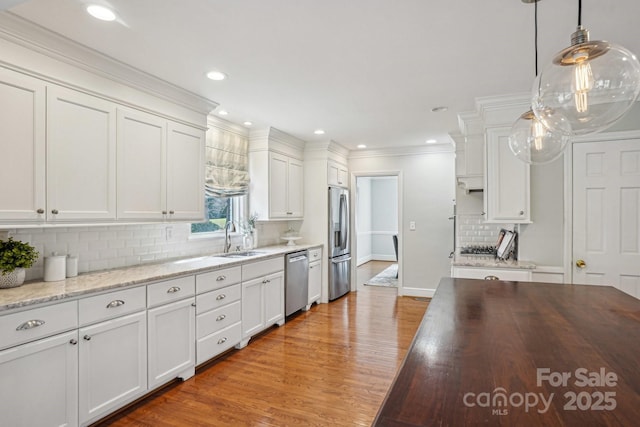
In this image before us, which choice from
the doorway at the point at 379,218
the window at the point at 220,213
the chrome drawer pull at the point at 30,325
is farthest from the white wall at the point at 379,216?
the chrome drawer pull at the point at 30,325

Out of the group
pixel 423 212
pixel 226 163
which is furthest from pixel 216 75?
pixel 423 212

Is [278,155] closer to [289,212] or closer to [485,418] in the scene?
[289,212]

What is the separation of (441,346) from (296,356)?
230 centimetres

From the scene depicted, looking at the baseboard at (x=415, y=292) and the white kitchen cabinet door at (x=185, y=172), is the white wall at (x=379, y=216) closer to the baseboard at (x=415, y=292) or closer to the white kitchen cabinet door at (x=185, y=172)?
the baseboard at (x=415, y=292)

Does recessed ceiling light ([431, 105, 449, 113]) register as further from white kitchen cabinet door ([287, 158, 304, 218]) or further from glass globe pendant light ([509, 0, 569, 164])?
white kitchen cabinet door ([287, 158, 304, 218])

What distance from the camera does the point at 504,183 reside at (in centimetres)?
335

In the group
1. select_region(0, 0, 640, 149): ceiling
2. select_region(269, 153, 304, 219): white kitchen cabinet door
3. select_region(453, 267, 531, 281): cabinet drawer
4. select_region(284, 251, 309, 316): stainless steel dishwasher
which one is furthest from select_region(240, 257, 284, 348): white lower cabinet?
select_region(453, 267, 531, 281): cabinet drawer

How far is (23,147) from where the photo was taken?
2.03m

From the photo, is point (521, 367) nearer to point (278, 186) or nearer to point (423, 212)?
point (278, 186)

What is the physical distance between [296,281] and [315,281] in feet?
2.10

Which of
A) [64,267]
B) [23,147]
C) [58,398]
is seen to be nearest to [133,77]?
[23,147]

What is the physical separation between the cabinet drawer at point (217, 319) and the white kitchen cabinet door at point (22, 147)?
1.40 m

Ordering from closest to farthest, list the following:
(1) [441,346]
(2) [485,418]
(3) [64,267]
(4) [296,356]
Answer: (2) [485,418] < (1) [441,346] < (3) [64,267] < (4) [296,356]

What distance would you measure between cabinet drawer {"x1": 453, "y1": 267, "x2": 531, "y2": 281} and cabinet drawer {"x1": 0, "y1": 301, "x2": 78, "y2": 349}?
3.08 meters
